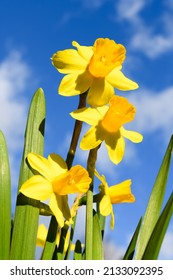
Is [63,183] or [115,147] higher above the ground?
[115,147]

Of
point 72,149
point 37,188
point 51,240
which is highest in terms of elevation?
point 72,149

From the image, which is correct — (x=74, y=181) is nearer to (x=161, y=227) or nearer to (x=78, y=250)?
(x=161, y=227)

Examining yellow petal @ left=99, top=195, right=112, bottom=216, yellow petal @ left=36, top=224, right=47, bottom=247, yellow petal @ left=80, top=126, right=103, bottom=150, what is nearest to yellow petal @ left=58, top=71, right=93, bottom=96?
yellow petal @ left=80, top=126, right=103, bottom=150

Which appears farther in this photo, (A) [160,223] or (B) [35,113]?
(B) [35,113]

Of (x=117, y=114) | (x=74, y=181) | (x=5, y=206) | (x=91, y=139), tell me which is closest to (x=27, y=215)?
(x=5, y=206)
